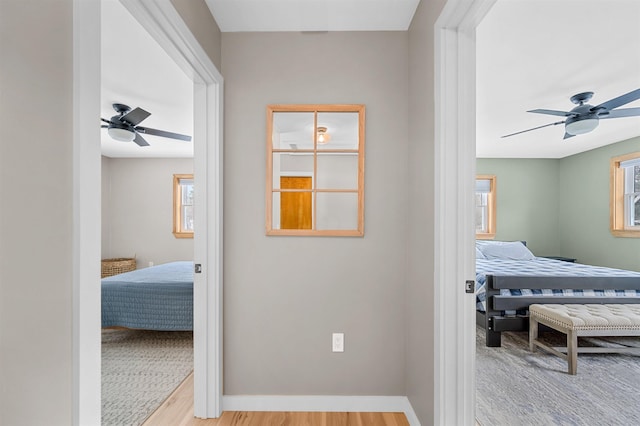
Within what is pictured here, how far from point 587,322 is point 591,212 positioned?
146 inches

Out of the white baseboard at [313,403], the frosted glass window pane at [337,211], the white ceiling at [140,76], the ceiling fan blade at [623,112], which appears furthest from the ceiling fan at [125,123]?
the ceiling fan blade at [623,112]

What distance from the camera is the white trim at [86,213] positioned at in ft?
2.83

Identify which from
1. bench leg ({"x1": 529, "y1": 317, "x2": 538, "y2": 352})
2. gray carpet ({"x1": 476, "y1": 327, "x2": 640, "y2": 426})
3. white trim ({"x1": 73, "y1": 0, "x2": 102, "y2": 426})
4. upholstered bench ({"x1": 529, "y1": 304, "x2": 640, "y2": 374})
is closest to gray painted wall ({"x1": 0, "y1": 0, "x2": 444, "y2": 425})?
gray carpet ({"x1": 476, "y1": 327, "x2": 640, "y2": 426})

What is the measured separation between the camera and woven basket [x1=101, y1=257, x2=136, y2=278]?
19.1ft

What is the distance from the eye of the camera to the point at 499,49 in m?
2.41

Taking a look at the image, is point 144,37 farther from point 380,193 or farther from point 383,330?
point 383,330

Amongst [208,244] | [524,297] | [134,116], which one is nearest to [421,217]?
[208,244]

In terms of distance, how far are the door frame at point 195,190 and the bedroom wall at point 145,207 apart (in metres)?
4.52

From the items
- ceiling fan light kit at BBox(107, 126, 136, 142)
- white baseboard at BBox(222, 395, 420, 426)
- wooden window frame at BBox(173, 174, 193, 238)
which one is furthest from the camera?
wooden window frame at BBox(173, 174, 193, 238)

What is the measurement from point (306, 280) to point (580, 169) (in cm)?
581

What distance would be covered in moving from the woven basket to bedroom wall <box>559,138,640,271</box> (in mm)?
7777

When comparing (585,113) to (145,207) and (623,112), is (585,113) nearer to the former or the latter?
(623,112)

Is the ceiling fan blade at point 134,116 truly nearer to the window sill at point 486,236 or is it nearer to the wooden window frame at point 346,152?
the wooden window frame at point 346,152

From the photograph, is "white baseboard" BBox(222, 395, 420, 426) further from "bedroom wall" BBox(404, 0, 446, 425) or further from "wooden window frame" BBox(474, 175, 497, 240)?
A: "wooden window frame" BBox(474, 175, 497, 240)
